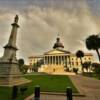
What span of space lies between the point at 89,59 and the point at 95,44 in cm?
8354

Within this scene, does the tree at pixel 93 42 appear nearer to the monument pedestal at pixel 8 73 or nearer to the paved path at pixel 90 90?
the paved path at pixel 90 90

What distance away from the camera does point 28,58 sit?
163875 millimetres

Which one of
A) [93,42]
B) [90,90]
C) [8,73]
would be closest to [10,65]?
[8,73]

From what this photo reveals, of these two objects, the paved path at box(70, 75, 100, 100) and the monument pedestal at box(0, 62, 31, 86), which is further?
the monument pedestal at box(0, 62, 31, 86)

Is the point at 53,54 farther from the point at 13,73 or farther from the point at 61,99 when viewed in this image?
the point at 61,99

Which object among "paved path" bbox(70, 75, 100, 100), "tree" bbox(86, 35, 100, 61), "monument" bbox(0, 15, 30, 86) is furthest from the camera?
"tree" bbox(86, 35, 100, 61)

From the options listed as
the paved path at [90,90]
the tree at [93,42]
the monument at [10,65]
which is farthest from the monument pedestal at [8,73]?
the tree at [93,42]

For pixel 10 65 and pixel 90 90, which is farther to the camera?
pixel 10 65

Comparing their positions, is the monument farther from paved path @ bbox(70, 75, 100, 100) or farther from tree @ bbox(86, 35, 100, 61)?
tree @ bbox(86, 35, 100, 61)

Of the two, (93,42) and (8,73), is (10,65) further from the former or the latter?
(93,42)

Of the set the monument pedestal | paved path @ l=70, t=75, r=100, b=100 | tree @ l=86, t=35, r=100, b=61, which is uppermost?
tree @ l=86, t=35, r=100, b=61

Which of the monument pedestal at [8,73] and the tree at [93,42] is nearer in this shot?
the monument pedestal at [8,73]

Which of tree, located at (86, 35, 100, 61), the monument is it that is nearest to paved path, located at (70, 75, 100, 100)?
the monument

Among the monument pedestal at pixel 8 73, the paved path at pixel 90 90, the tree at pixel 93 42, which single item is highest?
the tree at pixel 93 42
